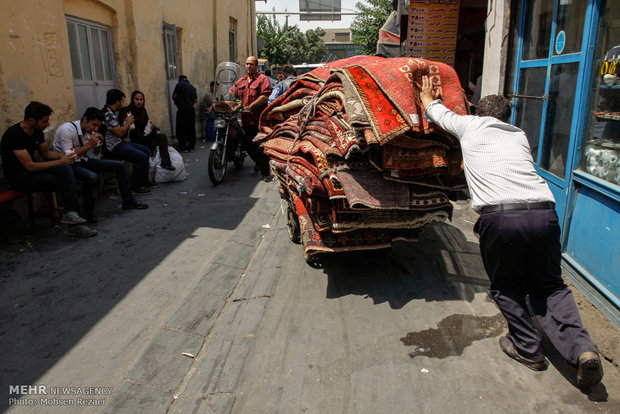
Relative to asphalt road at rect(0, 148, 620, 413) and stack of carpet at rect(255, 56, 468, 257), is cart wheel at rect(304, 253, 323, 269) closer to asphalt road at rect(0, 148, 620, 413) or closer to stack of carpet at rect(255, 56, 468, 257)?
asphalt road at rect(0, 148, 620, 413)

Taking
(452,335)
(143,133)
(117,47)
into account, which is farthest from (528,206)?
(117,47)

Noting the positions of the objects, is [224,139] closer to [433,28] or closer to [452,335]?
[433,28]

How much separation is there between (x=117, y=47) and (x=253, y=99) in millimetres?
2627

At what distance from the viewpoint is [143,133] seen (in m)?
7.38

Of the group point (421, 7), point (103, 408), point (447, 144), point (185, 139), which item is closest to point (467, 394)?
point (447, 144)

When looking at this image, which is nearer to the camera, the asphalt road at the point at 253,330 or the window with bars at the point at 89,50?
the asphalt road at the point at 253,330

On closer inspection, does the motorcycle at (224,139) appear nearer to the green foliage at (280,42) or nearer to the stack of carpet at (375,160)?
the stack of carpet at (375,160)

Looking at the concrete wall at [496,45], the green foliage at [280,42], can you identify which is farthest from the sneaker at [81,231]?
the green foliage at [280,42]

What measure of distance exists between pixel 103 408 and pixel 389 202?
224 cm

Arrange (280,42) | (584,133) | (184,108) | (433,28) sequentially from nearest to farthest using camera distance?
1. (584,133)
2. (433,28)
3. (184,108)
4. (280,42)

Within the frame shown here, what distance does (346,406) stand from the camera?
253 cm

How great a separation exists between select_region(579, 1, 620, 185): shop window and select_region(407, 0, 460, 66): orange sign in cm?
390

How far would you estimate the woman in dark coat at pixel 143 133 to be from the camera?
7.21 meters

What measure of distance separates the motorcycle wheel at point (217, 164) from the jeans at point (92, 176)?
144 centimetres
